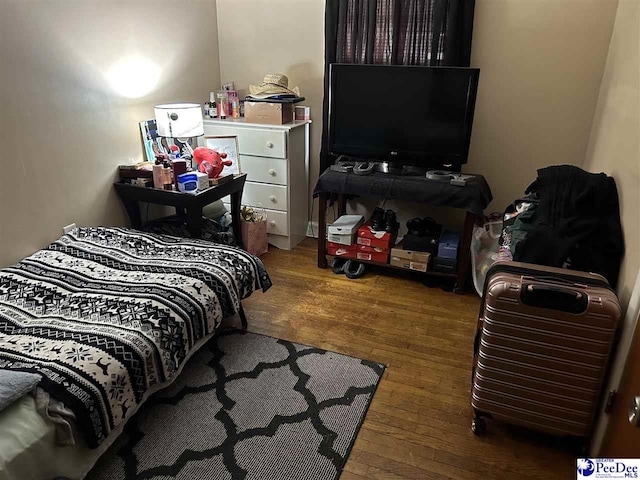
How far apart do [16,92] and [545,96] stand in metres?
2.82

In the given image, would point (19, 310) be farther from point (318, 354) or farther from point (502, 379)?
point (502, 379)

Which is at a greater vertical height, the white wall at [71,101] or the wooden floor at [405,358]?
the white wall at [71,101]

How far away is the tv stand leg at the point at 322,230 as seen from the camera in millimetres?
3133

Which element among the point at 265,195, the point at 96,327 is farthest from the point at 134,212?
the point at 96,327

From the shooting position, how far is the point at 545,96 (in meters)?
2.88

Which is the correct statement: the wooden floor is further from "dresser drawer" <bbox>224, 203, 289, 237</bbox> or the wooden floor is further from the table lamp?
the table lamp

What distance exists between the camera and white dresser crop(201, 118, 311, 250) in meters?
3.23

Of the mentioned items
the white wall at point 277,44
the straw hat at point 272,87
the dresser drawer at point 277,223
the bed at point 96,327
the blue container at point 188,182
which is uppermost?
the white wall at point 277,44

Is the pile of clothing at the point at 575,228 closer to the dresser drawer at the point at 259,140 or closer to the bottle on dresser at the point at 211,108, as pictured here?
the dresser drawer at the point at 259,140

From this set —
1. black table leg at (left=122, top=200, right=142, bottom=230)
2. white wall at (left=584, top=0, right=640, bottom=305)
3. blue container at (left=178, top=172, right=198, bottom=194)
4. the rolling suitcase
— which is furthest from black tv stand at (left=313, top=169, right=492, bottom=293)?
black table leg at (left=122, top=200, right=142, bottom=230)

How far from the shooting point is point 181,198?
8.71 feet

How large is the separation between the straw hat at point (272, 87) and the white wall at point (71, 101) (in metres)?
0.55

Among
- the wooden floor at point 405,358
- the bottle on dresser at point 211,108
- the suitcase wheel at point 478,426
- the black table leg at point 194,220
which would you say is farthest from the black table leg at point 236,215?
the suitcase wheel at point 478,426

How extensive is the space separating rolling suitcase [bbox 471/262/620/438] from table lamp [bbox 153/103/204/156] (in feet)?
6.36
